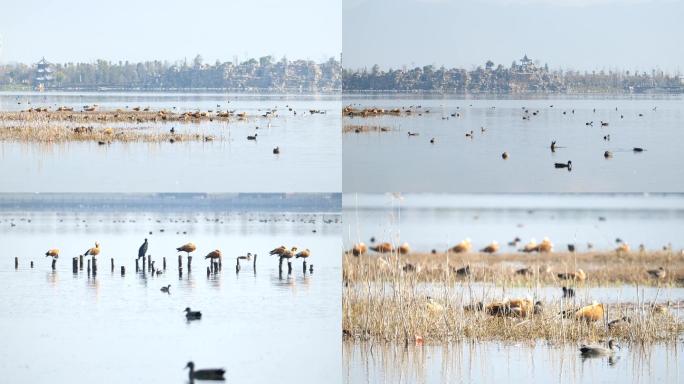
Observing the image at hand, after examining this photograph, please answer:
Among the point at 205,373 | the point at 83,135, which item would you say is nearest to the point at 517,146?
the point at 205,373

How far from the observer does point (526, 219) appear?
2652 cm

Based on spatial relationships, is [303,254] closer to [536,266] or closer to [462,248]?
[462,248]

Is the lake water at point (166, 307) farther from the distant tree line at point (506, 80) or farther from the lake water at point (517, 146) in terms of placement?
the distant tree line at point (506, 80)

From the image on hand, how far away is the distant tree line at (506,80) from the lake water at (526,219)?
2845 mm

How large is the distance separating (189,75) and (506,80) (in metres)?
18.2

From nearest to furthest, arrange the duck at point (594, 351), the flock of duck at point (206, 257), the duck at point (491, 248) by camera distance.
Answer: the duck at point (594, 351) < the flock of duck at point (206, 257) < the duck at point (491, 248)

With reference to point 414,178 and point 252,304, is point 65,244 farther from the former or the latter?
point 414,178

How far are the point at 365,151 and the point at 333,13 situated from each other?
36.5 feet

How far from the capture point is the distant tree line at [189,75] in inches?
1112

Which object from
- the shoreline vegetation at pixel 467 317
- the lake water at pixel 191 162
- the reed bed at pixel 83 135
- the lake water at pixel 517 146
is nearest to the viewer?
the shoreline vegetation at pixel 467 317

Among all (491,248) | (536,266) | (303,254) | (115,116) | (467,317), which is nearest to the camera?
(467,317)

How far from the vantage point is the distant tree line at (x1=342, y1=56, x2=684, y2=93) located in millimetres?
15906

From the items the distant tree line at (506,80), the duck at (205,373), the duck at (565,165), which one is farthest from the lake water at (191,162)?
the duck at (205,373)

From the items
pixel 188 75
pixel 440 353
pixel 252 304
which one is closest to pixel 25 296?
pixel 252 304
